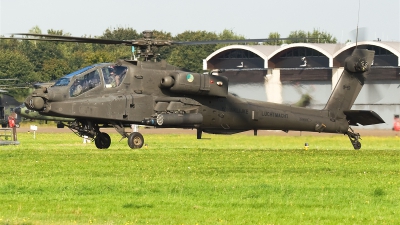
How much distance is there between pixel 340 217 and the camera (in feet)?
46.5

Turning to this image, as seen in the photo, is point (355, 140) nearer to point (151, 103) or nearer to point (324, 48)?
point (151, 103)

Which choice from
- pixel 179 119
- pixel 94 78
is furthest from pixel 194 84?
pixel 94 78

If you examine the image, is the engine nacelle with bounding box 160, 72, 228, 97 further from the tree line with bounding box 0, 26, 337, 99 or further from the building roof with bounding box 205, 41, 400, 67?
the tree line with bounding box 0, 26, 337, 99

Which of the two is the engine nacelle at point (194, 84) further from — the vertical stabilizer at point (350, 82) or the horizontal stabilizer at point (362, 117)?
the horizontal stabilizer at point (362, 117)

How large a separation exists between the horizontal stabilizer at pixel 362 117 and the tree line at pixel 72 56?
52.2 m

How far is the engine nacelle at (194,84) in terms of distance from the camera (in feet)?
107

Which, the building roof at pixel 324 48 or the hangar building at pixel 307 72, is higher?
the building roof at pixel 324 48

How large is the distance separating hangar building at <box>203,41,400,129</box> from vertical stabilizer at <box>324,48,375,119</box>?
17925 millimetres

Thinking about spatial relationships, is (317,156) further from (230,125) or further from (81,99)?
(81,99)

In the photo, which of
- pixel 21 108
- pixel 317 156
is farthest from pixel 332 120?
pixel 21 108

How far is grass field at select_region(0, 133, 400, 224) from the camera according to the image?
14.2 meters

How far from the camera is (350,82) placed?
36938mm

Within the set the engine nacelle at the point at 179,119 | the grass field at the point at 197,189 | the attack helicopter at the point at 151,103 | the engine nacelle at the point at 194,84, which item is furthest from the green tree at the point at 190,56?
the grass field at the point at 197,189

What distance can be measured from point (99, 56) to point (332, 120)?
2764 inches
